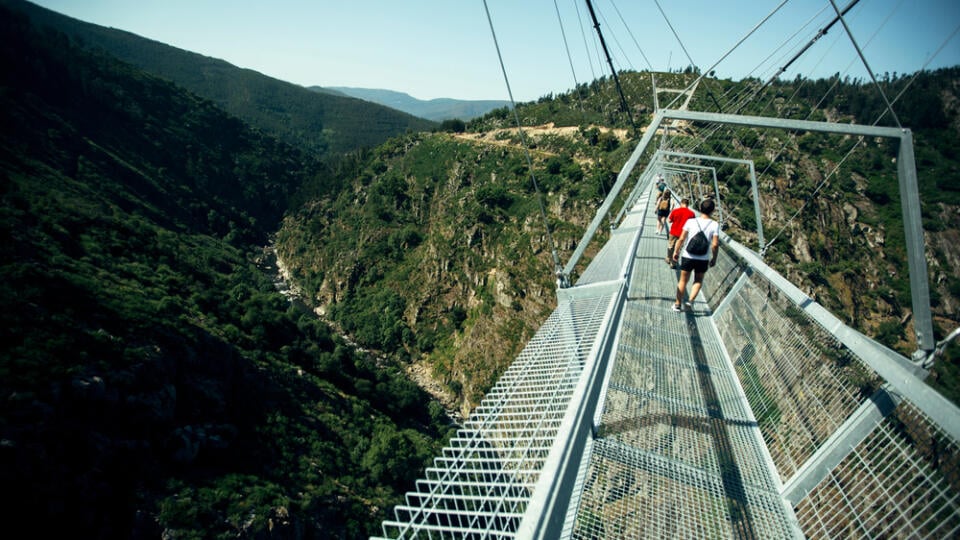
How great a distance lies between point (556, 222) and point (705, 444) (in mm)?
42520

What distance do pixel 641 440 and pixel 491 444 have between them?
4.52 ft

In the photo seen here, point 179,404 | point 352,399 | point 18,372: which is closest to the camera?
point 18,372

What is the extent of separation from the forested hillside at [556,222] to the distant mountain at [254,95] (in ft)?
322

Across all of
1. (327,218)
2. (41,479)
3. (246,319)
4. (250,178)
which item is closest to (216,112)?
(250,178)

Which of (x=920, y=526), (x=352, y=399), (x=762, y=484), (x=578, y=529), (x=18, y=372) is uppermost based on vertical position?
(x=920, y=526)

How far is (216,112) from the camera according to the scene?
105 m

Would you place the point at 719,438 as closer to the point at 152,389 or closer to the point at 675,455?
the point at 675,455

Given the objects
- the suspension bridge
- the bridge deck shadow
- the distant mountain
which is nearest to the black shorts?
the suspension bridge

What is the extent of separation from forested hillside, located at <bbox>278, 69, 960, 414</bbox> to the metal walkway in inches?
969

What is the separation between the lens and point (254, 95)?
170m

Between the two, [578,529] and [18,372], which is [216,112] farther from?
[578,529]

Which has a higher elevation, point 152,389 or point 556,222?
point 556,222

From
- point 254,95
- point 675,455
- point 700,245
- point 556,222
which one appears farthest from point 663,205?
point 254,95

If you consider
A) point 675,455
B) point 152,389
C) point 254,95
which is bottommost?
point 152,389
